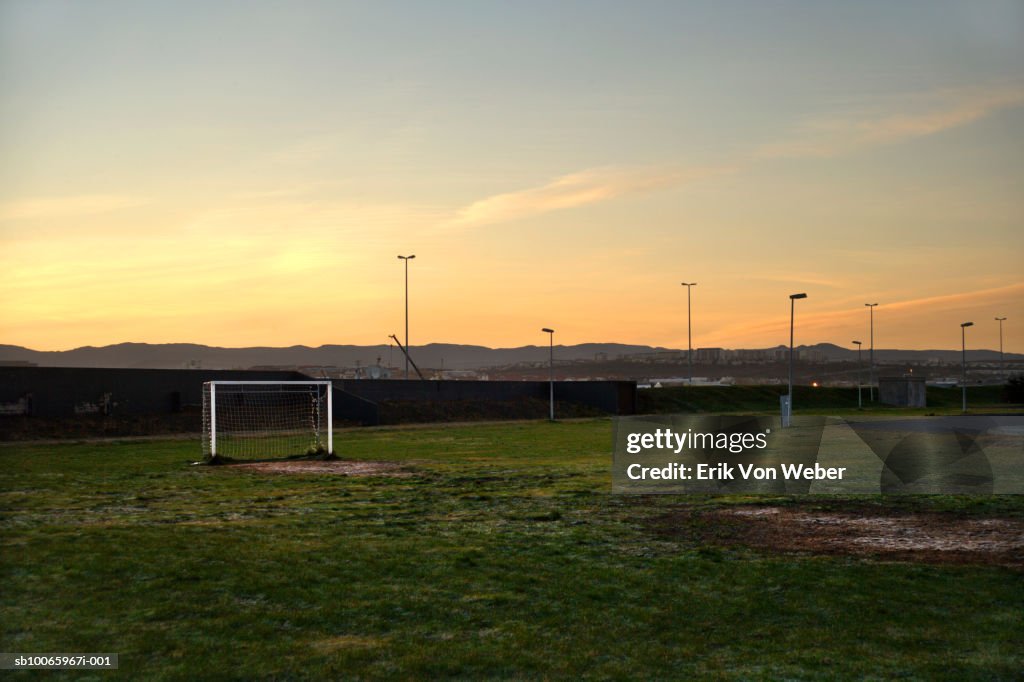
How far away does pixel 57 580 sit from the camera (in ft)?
43.2

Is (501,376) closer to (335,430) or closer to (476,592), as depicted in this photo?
(335,430)

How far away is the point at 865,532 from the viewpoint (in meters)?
17.5

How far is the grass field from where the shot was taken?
1023 centimetres

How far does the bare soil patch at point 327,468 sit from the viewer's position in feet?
99.3

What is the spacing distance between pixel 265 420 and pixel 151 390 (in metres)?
6.90

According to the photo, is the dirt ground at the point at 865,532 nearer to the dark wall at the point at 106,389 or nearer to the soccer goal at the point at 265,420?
the soccer goal at the point at 265,420

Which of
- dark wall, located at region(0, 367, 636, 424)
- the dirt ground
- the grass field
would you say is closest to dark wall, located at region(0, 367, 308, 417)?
dark wall, located at region(0, 367, 636, 424)

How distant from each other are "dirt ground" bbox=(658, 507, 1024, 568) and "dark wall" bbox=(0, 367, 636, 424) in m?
41.7

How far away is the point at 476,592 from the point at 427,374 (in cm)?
14115

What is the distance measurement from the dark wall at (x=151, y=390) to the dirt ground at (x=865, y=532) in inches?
1641

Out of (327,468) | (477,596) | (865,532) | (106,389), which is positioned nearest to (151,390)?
(106,389)

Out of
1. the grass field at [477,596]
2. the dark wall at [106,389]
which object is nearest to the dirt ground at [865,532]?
the grass field at [477,596]

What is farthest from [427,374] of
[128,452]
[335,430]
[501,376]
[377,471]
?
[377,471]

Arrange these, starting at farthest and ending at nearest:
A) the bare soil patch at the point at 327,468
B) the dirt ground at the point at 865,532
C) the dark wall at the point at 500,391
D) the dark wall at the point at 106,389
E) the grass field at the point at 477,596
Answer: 1. the dark wall at the point at 500,391
2. the dark wall at the point at 106,389
3. the bare soil patch at the point at 327,468
4. the dirt ground at the point at 865,532
5. the grass field at the point at 477,596
